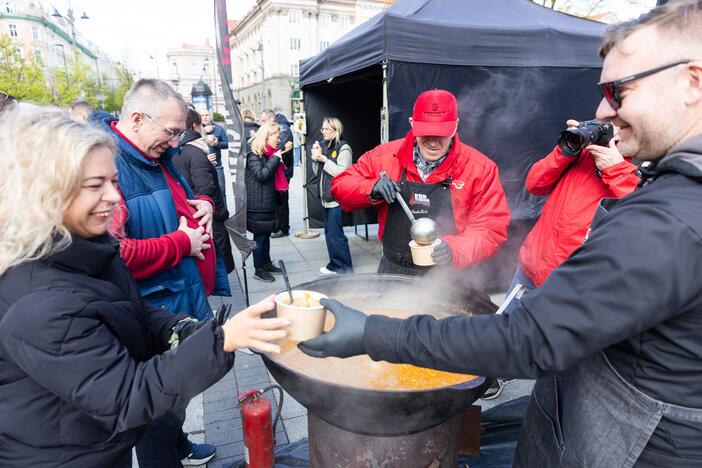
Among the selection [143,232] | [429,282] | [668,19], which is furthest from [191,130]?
[668,19]

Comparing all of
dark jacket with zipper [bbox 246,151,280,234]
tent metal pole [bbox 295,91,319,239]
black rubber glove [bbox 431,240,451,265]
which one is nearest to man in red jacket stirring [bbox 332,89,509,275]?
black rubber glove [bbox 431,240,451,265]

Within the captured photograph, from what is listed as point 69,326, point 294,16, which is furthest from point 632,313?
point 294,16

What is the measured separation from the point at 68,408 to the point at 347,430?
97 centimetres

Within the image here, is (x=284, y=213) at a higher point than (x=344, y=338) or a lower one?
lower

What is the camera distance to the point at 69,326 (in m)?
1.11

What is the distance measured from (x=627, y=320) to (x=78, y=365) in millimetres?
1372

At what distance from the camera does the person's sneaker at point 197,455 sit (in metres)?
2.67

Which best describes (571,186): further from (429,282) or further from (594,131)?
(429,282)

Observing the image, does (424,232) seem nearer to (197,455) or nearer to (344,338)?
(344,338)

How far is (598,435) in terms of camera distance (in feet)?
4.06

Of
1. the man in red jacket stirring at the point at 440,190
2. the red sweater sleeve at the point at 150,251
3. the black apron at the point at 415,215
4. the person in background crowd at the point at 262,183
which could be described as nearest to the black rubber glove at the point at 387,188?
the man in red jacket stirring at the point at 440,190

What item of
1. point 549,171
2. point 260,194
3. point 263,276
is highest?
point 549,171

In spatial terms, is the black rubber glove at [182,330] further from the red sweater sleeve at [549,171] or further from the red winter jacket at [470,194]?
the red sweater sleeve at [549,171]

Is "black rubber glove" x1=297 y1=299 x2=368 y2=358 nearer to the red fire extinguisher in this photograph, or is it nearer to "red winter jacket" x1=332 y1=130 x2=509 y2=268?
the red fire extinguisher
